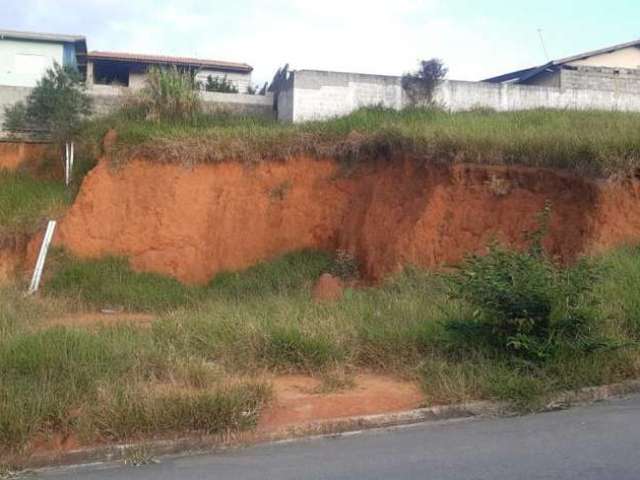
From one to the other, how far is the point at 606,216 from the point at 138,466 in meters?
7.87

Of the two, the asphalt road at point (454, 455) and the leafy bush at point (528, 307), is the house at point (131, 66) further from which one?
the asphalt road at point (454, 455)

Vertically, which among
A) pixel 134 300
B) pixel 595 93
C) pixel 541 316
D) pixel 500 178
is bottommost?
A: pixel 134 300

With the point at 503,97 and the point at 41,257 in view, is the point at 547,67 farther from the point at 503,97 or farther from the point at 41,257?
the point at 41,257

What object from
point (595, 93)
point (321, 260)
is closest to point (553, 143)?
point (321, 260)

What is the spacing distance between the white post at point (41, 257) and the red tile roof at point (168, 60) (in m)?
16.3

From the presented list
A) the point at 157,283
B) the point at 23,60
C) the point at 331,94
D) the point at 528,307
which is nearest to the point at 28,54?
the point at 23,60

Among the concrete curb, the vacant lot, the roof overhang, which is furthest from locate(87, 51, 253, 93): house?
the concrete curb

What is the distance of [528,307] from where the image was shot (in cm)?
794

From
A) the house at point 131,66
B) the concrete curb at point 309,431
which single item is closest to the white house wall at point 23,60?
the house at point 131,66

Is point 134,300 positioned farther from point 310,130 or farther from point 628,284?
point 628,284

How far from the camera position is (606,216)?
11891mm

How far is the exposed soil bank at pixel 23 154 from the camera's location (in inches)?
708

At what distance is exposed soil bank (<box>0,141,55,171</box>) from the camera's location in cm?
1798

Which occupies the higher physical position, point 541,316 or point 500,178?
point 500,178
